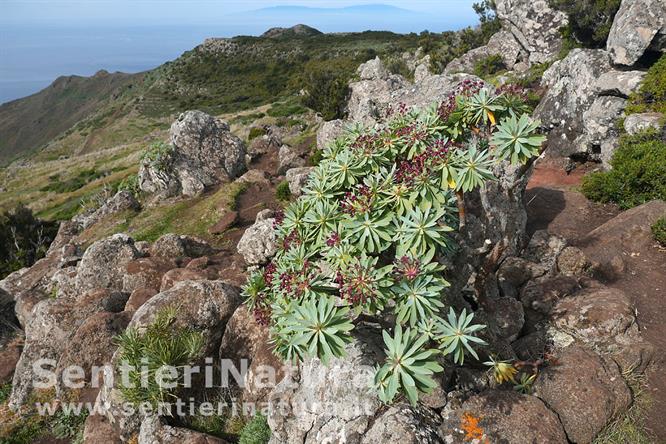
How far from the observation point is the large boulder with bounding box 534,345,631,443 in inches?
262

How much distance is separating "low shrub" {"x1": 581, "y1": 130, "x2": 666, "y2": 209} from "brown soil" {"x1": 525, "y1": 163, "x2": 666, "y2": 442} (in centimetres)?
51

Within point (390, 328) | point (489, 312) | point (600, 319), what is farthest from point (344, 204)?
point (600, 319)

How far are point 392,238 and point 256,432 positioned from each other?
4765 mm

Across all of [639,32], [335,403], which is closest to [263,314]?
[335,403]

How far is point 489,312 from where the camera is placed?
821 cm

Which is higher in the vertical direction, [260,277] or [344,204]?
[344,204]

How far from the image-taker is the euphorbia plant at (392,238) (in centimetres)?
515

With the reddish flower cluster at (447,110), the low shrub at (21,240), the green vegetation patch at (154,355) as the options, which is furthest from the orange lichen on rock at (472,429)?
the low shrub at (21,240)

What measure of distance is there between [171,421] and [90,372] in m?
3.74

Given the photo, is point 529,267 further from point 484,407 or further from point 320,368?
point 320,368

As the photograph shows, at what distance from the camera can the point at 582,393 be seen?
6.89m

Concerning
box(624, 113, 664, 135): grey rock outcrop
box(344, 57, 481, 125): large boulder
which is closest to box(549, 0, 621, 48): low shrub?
box(344, 57, 481, 125): large boulder

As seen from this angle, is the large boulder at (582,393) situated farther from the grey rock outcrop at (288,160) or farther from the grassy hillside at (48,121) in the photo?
the grassy hillside at (48,121)

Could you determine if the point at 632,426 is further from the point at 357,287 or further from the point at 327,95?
the point at 327,95
